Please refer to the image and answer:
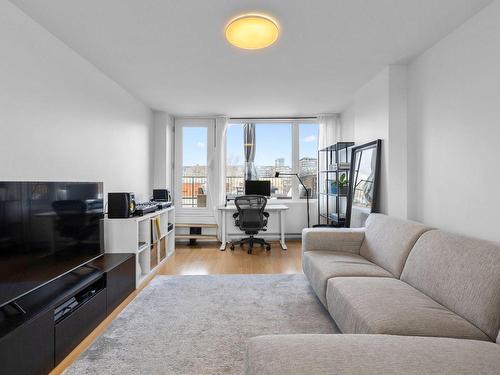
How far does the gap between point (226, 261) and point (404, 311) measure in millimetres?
2743

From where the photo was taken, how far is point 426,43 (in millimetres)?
2428

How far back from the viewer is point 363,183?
11.1 feet

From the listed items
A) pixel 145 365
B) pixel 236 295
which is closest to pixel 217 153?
pixel 236 295

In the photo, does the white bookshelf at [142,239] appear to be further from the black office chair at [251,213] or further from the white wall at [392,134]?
the white wall at [392,134]

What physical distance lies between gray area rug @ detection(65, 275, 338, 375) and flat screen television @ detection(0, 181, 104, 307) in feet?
A: 1.97

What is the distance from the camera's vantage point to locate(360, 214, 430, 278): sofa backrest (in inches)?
83.7

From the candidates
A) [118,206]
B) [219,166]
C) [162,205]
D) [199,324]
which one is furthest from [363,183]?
[118,206]

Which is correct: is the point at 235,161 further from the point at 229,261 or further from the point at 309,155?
the point at 229,261

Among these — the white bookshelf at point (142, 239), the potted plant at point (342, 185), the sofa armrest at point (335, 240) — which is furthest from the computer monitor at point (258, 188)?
the sofa armrest at point (335, 240)

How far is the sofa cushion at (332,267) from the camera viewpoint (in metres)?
2.14

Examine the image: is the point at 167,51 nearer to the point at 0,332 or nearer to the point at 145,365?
the point at 0,332

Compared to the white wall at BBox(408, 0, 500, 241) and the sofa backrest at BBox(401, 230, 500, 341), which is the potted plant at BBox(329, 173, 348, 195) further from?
the sofa backrest at BBox(401, 230, 500, 341)

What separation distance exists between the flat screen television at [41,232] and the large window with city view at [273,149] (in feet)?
10.3

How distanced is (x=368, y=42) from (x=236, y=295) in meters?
2.74
